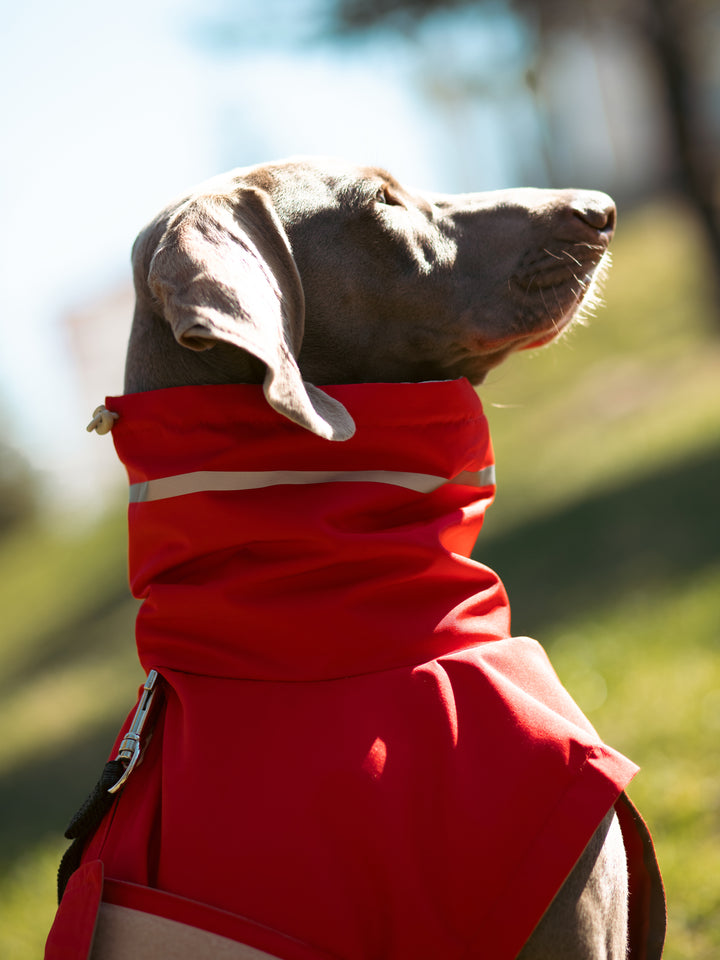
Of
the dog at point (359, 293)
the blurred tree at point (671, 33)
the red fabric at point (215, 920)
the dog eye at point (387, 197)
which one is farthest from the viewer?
the blurred tree at point (671, 33)

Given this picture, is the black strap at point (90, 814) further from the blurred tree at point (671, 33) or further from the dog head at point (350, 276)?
the blurred tree at point (671, 33)

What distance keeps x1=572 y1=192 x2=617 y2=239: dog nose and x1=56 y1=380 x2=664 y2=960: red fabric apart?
618 mm

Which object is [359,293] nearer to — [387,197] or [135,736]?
[387,197]

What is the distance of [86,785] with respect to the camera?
5.32m

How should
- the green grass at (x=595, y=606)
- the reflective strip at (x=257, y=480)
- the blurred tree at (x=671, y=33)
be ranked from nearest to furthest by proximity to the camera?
the reflective strip at (x=257, y=480) < the green grass at (x=595, y=606) < the blurred tree at (x=671, y=33)

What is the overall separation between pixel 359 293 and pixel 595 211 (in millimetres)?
603

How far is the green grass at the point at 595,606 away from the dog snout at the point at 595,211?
18.5 inches

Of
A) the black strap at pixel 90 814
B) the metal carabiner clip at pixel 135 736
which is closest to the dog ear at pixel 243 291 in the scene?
the metal carabiner clip at pixel 135 736

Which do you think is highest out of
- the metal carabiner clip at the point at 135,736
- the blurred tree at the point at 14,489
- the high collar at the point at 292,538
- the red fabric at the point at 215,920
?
the high collar at the point at 292,538

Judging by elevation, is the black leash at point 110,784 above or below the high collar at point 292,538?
below

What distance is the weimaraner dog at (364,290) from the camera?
1.65 meters

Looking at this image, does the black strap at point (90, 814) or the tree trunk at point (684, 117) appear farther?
the tree trunk at point (684, 117)

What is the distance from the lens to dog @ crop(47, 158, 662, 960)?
1.64m

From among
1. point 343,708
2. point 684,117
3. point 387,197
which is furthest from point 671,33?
point 343,708
